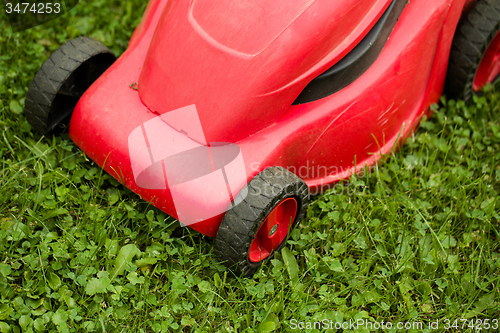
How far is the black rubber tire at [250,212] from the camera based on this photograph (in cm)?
122

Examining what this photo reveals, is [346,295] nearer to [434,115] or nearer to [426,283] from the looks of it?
[426,283]

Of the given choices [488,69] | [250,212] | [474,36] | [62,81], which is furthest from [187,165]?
[488,69]

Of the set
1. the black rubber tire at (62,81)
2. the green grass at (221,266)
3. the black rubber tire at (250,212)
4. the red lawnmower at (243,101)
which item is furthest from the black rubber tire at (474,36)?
the black rubber tire at (62,81)

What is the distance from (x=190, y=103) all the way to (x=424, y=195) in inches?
33.1

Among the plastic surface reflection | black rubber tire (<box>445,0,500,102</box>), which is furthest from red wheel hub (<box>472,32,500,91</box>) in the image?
the plastic surface reflection

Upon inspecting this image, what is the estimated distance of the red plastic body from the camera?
4.20 ft

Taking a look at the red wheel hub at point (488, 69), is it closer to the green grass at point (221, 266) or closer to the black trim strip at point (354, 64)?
the green grass at point (221, 266)

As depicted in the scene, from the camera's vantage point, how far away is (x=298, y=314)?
4.25 feet

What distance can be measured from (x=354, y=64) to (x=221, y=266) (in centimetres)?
69

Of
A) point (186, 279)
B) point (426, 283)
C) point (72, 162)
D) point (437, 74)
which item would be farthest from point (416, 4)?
point (72, 162)

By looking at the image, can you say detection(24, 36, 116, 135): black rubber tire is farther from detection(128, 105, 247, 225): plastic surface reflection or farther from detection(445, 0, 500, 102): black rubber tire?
detection(445, 0, 500, 102): black rubber tire

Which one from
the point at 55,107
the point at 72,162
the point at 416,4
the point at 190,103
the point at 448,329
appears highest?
the point at 416,4

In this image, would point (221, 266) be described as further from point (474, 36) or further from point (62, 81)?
point (474, 36)

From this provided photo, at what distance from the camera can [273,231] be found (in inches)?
54.0
